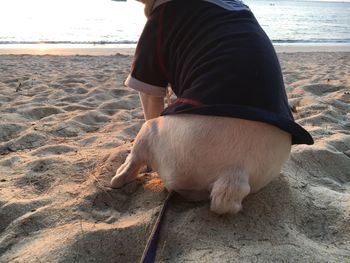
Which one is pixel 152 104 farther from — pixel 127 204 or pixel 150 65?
pixel 127 204

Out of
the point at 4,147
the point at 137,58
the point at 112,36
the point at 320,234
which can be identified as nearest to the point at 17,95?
the point at 4,147

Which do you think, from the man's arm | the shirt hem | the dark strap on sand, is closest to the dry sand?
the dark strap on sand

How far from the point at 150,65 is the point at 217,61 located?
1.72 feet

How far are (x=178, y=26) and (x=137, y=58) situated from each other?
35cm

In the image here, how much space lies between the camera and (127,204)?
2205mm

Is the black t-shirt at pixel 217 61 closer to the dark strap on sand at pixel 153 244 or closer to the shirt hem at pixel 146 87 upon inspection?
the shirt hem at pixel 146 87

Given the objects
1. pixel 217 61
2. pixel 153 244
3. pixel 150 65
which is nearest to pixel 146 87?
pixel 150 65

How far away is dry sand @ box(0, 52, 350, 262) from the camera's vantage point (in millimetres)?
1739

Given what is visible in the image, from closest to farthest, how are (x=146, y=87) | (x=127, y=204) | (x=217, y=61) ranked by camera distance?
(x=217, y=61) → (x=127, y=204) → (x=146, y=87)

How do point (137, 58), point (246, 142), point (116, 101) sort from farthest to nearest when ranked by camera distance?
point (116, 101)
point (137, 58)
point (246, 142)

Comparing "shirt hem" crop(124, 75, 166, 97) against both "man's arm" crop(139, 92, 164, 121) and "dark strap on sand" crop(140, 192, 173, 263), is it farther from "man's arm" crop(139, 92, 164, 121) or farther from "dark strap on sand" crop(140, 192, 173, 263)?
"dark strap on sand" crop(140, 192, 173, 263)

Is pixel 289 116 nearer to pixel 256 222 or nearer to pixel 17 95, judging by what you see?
pixel 256 222

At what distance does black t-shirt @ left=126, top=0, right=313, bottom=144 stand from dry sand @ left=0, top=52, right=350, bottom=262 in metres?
0.41

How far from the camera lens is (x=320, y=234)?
1.88 meters
